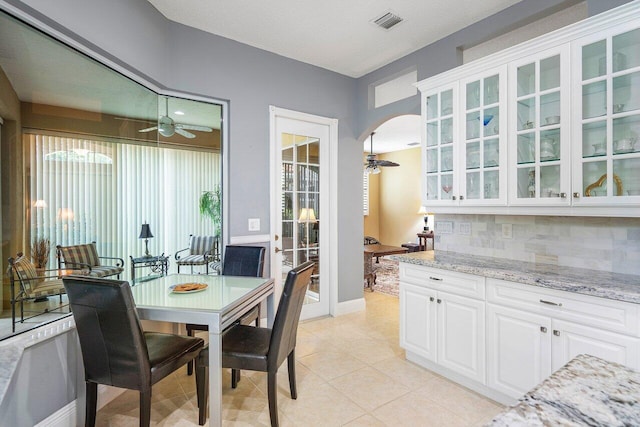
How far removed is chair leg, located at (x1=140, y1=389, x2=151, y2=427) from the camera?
170 centimetres

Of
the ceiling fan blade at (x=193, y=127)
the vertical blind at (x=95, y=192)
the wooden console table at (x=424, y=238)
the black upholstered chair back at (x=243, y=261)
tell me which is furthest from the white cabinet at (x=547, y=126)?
the wooden console table at (x=424, y=238)

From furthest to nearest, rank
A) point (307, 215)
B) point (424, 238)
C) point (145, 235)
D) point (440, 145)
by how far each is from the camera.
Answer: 1. point (424, 238)
2. point (307, 215)
3. point (145, 235)
4. point (440, 145)

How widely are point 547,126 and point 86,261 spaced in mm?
3576

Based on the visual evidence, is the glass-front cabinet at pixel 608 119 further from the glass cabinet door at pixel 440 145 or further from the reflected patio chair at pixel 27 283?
the reflected patio chair at pixel 27 283

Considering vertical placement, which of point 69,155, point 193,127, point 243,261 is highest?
point 193,127

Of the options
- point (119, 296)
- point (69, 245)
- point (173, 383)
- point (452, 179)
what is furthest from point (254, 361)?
point (452, 179)

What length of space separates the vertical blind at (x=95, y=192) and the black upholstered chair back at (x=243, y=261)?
3.15ft

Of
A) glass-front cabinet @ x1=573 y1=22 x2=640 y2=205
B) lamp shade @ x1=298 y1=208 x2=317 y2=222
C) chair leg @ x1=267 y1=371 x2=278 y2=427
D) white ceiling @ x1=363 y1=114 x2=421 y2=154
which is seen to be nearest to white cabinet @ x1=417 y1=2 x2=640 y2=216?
glass-front cabinet @ x1=573 y1=22 x2=640 y2=205

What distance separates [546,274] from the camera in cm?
207

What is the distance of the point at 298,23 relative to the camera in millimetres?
2957

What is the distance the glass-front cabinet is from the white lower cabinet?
701mm

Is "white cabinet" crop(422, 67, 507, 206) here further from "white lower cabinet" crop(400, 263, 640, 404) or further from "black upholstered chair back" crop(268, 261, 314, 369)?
"black upholstered chair back" crop(268, 261, 314, 369)

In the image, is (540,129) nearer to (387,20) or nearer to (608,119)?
(608,119)

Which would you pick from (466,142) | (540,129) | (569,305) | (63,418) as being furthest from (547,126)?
(63,418)
